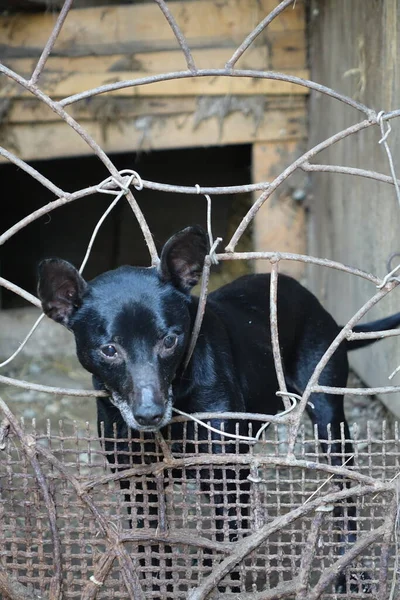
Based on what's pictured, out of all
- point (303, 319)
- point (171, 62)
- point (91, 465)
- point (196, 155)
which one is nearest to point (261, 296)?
point (303, 319)

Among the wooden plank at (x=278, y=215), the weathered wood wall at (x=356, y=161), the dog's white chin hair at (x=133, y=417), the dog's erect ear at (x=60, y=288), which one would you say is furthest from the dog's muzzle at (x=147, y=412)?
the wooden plank at (x=278, y=215)

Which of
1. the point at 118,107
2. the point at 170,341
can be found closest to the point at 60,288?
the point at 170,341

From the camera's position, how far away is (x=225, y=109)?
581 cm

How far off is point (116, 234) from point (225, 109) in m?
1.95

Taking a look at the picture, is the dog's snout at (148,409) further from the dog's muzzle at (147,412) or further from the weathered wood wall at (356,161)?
the weathered wood wall at (356,161)

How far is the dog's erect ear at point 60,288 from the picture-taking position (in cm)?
267

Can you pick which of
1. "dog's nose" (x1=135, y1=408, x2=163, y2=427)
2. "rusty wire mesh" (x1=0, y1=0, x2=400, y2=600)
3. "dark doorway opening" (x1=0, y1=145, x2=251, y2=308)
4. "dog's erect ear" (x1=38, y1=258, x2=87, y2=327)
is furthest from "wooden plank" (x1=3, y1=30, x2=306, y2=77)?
"dog's nose" (x1=135, y1=408, x2=163, y2=427)

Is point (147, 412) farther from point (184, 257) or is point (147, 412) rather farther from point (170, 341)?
point (184, 257)

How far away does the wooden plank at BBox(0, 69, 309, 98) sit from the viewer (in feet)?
18.6

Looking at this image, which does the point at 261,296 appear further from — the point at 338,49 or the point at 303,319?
the point at 338,49

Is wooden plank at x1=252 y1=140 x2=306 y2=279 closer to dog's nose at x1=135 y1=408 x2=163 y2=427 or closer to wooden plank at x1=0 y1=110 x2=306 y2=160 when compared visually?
wooden plank at x1=0 y1=110 x2=306 y2=160

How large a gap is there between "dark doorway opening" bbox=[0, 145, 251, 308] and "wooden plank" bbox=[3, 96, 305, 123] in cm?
123

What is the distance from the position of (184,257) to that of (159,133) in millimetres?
3290

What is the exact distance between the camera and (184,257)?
2799mm
